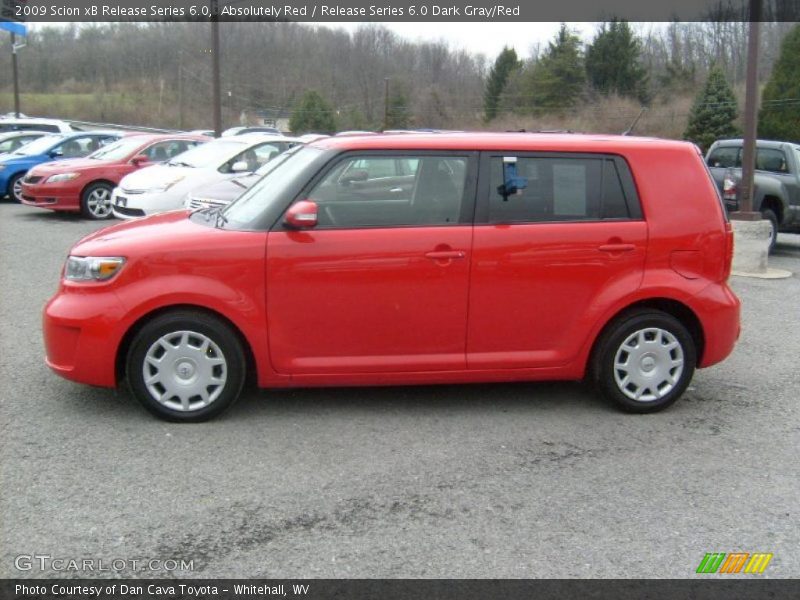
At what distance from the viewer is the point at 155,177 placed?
13188 millimetres

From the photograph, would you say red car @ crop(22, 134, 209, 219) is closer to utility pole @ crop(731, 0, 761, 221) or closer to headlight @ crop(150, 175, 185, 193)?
headlight @ crop(150, 175, 185, 193)

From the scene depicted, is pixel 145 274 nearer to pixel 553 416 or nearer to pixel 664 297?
pixel 553 416

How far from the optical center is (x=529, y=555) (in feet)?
11.9

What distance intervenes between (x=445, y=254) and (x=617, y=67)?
47659mm

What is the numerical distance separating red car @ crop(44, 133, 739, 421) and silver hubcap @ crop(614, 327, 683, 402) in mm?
11

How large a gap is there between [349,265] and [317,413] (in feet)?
3.24

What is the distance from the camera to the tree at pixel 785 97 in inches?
1358

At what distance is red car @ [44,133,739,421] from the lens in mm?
5016

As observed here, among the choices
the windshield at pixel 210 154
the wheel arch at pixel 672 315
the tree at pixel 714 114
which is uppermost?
the tree at pixel 714 114

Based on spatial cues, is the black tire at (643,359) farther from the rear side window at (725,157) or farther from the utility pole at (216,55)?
the utility pole at (216,55)

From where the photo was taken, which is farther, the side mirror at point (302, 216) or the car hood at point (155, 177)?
the car hood at point (155, 177)

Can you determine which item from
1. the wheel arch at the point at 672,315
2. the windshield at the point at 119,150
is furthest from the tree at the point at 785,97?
the wheel arch at the point at 672,315

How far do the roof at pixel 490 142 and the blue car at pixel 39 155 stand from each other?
14263 mm
